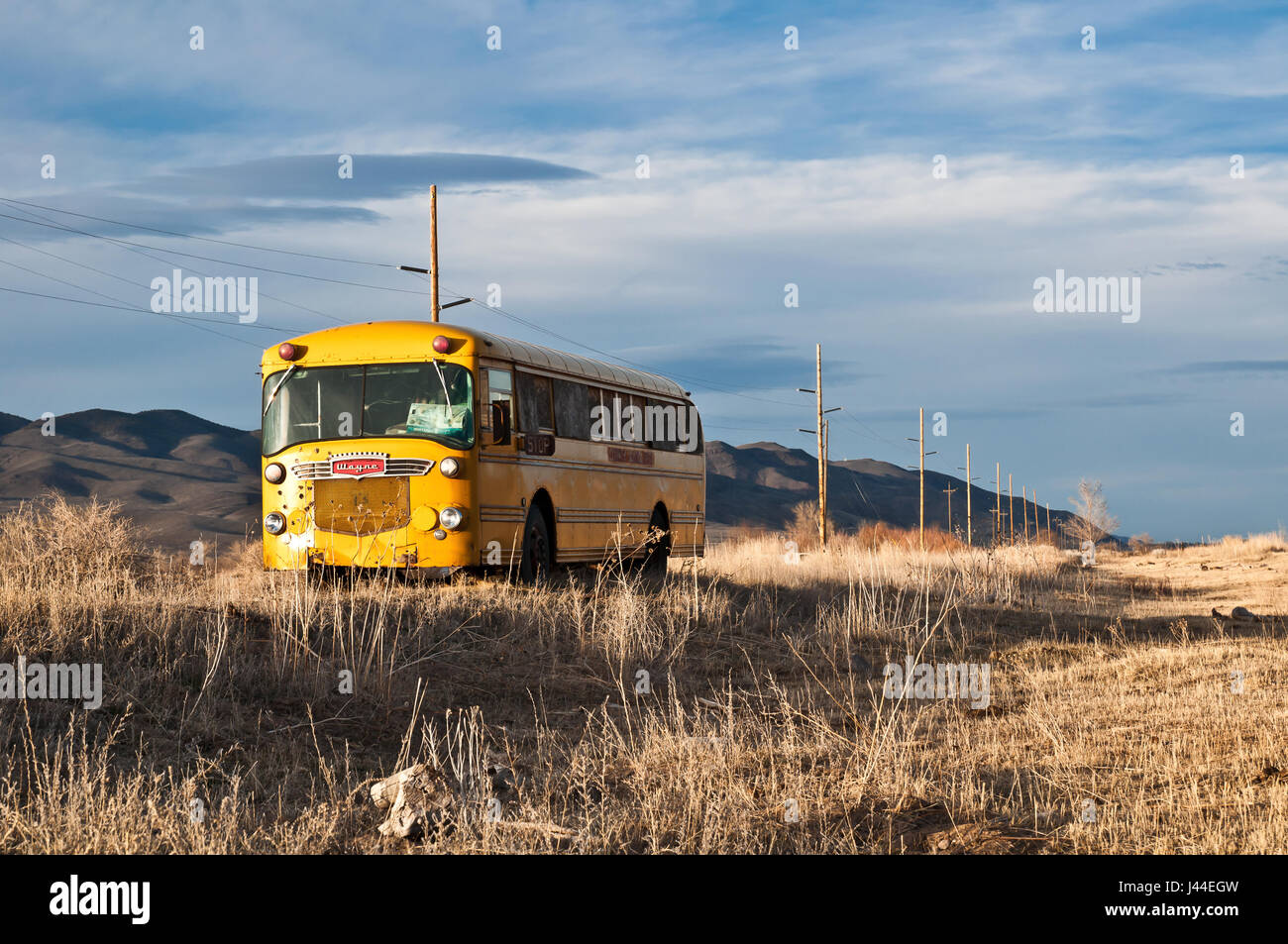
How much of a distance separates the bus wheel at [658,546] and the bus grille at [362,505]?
7.39m

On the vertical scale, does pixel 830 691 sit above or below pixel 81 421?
below

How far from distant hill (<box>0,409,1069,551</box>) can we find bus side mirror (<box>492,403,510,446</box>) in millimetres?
50552

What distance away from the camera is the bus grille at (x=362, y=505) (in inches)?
613

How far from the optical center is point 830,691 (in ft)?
42.2

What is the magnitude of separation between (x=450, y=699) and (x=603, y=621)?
10.7ft

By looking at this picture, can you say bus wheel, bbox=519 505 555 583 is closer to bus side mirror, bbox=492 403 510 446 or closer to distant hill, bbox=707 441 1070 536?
bus side mirror, bbox=492 403 510 446

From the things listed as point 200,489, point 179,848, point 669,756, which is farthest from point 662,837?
point 200,489

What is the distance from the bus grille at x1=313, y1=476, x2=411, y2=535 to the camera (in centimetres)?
1557

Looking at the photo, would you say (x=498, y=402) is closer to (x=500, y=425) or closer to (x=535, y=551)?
(x=500, y=425)

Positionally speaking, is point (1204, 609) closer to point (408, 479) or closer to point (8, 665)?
point (408, 479)

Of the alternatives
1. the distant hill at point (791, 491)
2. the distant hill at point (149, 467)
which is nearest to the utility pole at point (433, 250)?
the distant hill at point (149, 467)

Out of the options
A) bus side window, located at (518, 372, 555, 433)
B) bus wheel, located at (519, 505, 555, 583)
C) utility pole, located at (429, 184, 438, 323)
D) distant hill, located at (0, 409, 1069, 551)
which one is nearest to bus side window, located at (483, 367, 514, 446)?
bus side window, located at (518, 372, 555, 433)

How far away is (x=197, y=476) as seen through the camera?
117375 millimetres

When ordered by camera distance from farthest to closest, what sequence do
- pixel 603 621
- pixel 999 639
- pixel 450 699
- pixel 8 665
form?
pixel 999 639
pixel 603 621
pixel 450 699
pixel 8 665
